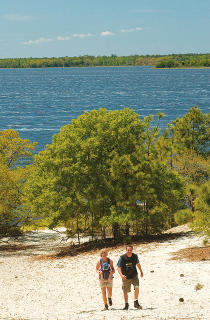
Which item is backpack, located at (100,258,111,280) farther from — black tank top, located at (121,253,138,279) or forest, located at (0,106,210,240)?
forest, located at (0,106,210,240)

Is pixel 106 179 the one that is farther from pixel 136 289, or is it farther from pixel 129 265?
pixel 129 265

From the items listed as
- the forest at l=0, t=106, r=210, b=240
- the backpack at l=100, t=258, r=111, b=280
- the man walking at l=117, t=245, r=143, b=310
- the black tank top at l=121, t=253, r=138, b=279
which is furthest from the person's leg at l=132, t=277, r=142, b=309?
the forest at l=0, t=106, r=210, b=240

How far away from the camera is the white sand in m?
14.3

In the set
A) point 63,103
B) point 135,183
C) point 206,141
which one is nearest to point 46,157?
point 135,183

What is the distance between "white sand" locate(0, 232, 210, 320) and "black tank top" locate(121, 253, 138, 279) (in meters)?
1.11

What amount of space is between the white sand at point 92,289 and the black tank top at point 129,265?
1.11 meters

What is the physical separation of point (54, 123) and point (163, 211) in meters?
65.0

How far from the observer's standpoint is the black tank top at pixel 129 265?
45.3 feet

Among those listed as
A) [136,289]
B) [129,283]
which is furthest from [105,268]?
[136,289]

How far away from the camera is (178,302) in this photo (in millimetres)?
14961

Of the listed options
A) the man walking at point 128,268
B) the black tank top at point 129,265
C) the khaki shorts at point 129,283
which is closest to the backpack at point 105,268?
the man walking at point 128,268

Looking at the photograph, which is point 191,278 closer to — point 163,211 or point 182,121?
point 163,211

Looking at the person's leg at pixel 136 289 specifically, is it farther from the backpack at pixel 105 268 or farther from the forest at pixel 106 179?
the forest at pixel 106 179

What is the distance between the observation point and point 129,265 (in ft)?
45.5
